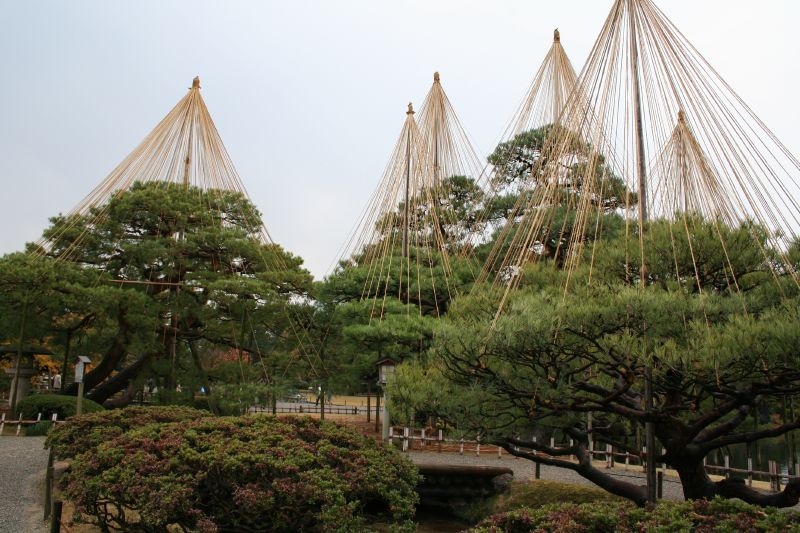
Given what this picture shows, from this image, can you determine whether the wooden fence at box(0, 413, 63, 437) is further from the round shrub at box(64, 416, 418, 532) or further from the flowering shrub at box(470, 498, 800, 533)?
the flowering shrub at box(470, 498, 800, 533)

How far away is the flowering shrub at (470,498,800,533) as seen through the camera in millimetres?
3768

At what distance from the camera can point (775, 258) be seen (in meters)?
6.03

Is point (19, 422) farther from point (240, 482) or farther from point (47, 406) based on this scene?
point (240, 482)

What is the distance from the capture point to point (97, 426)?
8023 millimetres

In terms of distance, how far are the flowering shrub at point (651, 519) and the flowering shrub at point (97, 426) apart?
17.4 feet

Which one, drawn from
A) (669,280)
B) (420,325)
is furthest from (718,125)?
(420,325)

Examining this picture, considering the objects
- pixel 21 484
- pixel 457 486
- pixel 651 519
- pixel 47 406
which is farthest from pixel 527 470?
pixel 47 406

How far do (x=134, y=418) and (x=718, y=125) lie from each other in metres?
7.76

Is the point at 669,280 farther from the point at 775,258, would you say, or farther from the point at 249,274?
the point at 249,274

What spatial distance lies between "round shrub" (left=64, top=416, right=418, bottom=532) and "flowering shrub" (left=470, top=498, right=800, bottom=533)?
3.99 feet

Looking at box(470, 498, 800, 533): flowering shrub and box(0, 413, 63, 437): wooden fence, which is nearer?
box(470, 498, 800, 533): flowering shrub

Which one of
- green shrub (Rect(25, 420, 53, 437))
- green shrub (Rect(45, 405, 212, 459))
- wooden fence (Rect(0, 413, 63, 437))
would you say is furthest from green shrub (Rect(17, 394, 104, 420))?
green shrub (Rect(45, 405, 212, 459))

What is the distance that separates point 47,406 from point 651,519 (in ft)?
49.6

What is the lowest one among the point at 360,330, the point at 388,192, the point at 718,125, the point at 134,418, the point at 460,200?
the point at 134,418
